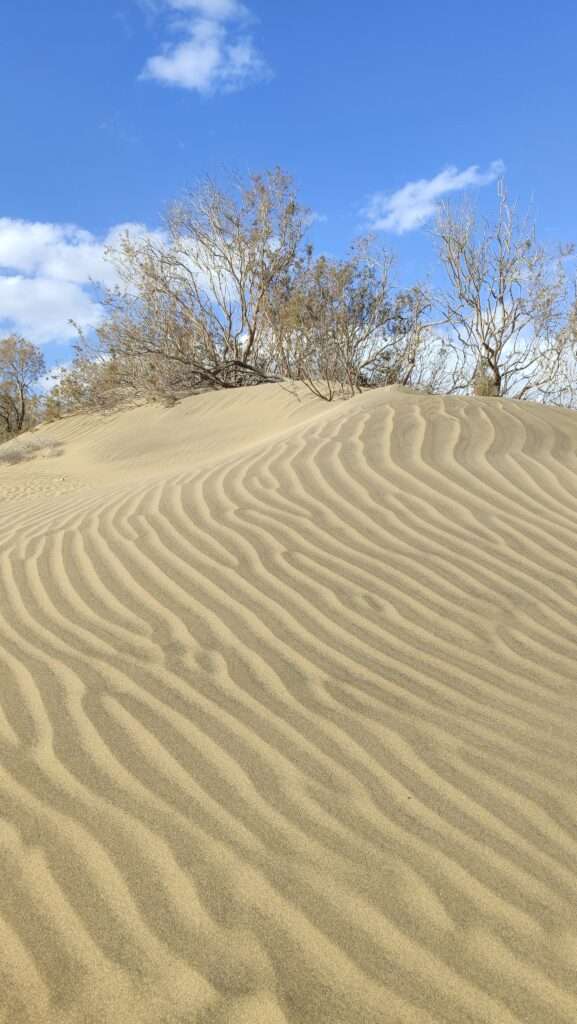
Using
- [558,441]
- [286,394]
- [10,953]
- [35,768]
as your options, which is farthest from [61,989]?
[286,394]

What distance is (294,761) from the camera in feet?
8.87

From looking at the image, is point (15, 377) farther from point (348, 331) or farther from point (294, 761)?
point (294, 761)

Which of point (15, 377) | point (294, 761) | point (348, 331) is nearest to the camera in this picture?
point (294, 761)

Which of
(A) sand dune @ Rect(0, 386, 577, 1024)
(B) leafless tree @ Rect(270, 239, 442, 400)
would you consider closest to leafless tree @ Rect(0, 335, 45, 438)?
(B) leafless tree @ Rect(270, 239, 442, 400)

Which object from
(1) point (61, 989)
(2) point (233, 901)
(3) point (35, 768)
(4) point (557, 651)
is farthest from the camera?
(4) point (557, 651)

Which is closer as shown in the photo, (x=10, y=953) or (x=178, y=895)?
(x=10, y=953)

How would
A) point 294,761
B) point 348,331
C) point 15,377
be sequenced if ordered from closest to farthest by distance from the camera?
point 294,761 < point 348,331 < point 15,377

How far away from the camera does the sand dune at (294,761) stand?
1.93 meters

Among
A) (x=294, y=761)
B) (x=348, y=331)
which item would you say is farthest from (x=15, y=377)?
(x=294, y=761)

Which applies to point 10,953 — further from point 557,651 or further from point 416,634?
point 557,651

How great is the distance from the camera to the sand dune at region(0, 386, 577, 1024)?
193cm

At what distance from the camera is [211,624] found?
369cm

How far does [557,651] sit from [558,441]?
12.2ft

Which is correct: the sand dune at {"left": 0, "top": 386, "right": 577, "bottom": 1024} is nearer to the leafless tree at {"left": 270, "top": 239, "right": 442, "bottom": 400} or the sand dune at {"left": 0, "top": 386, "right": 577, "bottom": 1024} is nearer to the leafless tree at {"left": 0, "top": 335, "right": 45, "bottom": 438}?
the leafless tree at {"left": 270, "top": 239, "right": 442, "bottom": 400}
